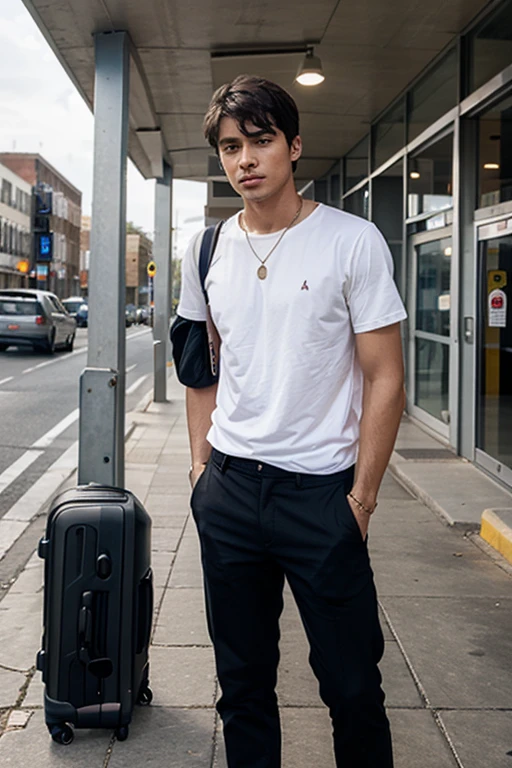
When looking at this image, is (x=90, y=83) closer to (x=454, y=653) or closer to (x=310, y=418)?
(x=454, y=653)

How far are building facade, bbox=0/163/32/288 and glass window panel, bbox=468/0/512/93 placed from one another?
186ft

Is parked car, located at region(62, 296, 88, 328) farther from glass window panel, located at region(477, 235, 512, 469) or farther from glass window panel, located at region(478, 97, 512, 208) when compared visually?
glass window panel, located at region(477, 235, 512, 469)

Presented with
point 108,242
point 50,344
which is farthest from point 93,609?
point 50,344

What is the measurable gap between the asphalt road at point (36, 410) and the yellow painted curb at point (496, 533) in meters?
3.67

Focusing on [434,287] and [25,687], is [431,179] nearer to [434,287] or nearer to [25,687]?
[434,287]

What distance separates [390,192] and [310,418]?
35.1 ft

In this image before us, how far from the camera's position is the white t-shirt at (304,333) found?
2.20 metres

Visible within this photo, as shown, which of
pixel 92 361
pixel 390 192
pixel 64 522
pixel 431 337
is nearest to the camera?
pixel 64 522

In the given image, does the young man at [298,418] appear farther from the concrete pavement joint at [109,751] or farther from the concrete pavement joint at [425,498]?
the concrete pavement joint at [425,498]

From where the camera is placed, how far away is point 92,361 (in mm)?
5750

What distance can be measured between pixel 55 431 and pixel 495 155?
632cm

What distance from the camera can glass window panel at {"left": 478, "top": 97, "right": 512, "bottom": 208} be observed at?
7.55m

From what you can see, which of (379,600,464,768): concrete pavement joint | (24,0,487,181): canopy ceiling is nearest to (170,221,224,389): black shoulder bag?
(379,600,464,768): concrete pavement joint

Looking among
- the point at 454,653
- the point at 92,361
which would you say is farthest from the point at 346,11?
the point at 454,653
